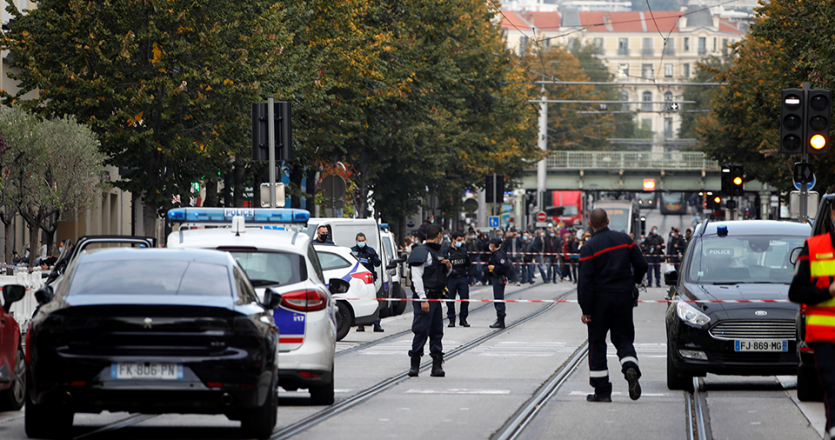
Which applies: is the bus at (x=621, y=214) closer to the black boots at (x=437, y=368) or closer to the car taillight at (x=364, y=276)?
the car taillight at (x=364, y=276)

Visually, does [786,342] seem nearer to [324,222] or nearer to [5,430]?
[5,430]

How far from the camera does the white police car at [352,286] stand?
2183 centimetres

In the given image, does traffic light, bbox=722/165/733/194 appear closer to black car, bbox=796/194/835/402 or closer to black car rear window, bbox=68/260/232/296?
black car, bbox=796/194/835/402

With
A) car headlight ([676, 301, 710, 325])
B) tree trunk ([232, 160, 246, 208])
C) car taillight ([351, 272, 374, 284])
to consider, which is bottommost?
car taillight ([351, 272, 374, 284])

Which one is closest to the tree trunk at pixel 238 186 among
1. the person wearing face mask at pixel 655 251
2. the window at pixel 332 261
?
the window at pixel 332 261

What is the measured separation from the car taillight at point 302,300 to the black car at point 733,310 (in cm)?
366

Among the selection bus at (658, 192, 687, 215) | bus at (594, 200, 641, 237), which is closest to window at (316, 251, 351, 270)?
bus at (594, 200, 641, 237)

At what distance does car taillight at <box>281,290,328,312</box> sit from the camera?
39.0ft

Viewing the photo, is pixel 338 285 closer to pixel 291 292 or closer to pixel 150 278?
pixel 291 292

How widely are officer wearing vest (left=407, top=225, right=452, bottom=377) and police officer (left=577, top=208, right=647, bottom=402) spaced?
301 centimetres

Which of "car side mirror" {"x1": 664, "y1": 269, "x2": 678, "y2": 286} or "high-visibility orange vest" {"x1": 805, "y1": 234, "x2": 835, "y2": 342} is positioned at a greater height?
"high-visibility orange vest" {"x1": 805, "y1": 234, "x2": 835, "y2": 342}

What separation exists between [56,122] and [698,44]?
152 m

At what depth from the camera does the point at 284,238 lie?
40.0 ft

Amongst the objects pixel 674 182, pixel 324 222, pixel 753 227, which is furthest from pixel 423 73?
pixel 674 182
